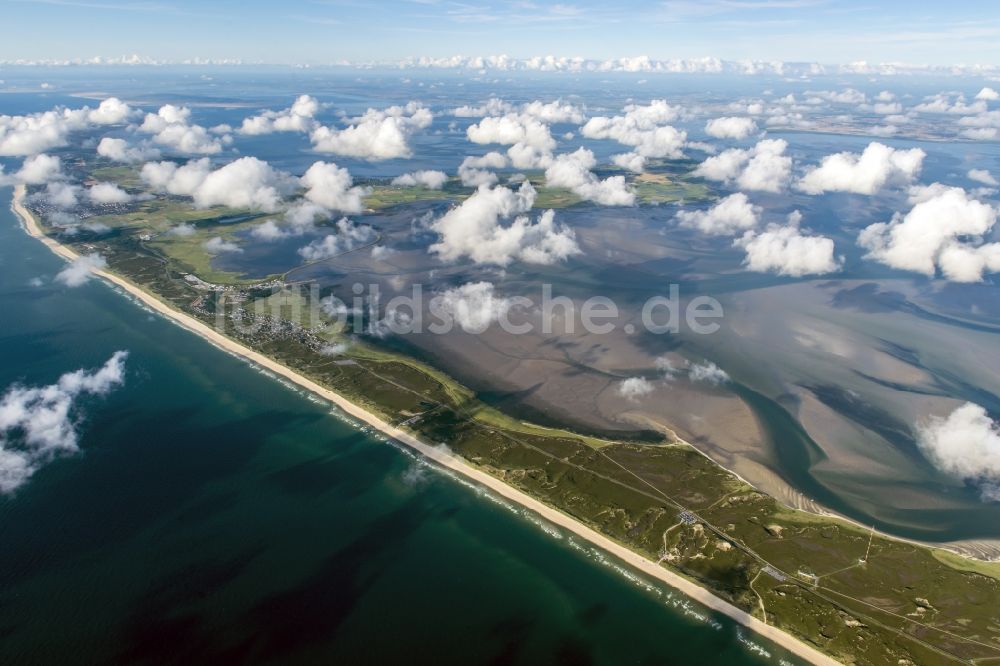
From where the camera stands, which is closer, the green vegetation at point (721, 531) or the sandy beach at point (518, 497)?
Result: the green vegetation at point (721, 531)

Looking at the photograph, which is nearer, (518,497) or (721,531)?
(721,531)

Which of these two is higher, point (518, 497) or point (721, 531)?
point (518, 497)

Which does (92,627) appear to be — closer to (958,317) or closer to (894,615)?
(894,615)

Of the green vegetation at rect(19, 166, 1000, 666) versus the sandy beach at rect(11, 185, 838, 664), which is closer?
the green vegetation at rect(19, 166, 1000, 666)

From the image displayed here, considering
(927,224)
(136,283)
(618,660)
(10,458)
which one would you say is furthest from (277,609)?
(927,224)
